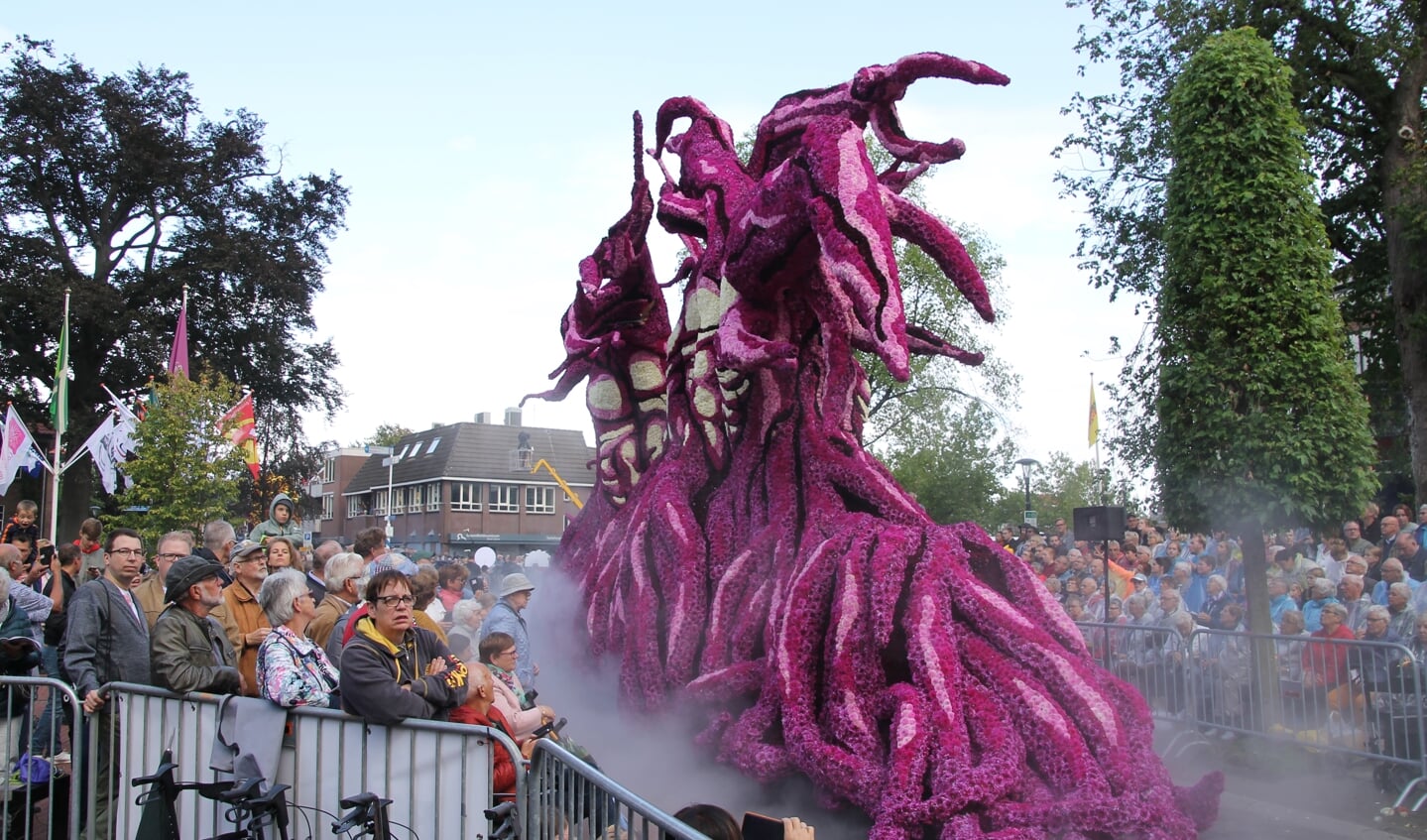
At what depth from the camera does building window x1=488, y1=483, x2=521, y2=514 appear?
53.5 m

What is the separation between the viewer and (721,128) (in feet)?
28.3

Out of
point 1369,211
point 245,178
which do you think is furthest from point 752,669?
point 245,178

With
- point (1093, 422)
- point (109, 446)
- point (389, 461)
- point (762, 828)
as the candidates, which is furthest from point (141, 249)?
point (762, 828)

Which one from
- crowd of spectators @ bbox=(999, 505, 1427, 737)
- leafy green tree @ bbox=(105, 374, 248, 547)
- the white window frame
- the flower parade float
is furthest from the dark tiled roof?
the flower parade float

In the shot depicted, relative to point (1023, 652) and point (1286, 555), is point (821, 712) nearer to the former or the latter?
point (1023, 652)

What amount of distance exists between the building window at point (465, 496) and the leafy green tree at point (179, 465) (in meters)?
27.8

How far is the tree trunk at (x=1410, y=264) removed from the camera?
53.9 ft

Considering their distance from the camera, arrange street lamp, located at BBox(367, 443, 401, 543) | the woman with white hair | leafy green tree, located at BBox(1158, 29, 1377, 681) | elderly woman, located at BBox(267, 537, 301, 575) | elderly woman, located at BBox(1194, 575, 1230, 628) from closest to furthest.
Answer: elderly woman, located at BBox(267, 537, 301, 575)
leafy green tree, located at BBox(1158, 29, 1377, 681)
the woman with white hair
elderly woman, located at BBox(1194, 575, 1230, 628)
street lamp, located at BBox(367, 443, 401, 543)

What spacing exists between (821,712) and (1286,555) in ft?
30.2

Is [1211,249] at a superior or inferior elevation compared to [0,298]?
inferior

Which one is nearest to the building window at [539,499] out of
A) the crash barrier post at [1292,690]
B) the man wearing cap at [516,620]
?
the crash barrier post at [1292,690]

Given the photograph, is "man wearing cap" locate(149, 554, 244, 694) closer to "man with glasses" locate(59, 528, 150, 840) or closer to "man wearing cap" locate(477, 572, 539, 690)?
"man with glasses" locate(59, 528, 150, 840)

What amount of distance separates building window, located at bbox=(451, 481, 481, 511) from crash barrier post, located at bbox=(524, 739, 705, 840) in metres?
48.6

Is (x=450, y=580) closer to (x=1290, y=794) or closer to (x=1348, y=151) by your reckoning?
(x=1290, y=794)
